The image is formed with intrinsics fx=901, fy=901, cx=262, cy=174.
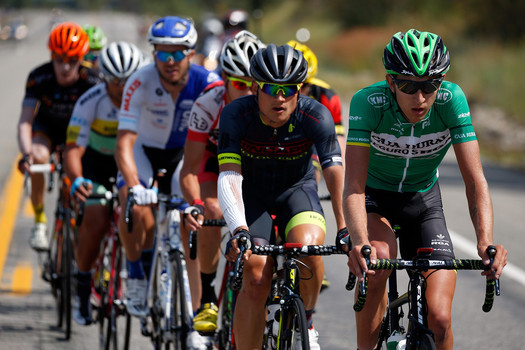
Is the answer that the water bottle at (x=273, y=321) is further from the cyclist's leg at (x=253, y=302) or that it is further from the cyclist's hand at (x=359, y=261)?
the cyclist's hand at (x=359, y=261)

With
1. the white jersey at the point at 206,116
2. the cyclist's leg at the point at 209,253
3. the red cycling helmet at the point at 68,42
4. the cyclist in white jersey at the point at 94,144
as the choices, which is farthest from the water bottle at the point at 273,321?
the red cycling helmet at the point at 68,42

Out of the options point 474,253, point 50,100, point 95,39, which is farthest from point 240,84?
point 95,39

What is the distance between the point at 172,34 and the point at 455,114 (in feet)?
7.94

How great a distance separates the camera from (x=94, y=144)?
7.18 meters

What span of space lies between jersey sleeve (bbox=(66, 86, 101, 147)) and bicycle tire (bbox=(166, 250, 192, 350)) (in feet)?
5.32

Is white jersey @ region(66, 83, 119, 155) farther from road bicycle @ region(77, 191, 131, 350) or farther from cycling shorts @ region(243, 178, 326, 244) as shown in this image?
cycling shorts @ region(243, 178, 326, 244)

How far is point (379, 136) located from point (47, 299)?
4318 mm

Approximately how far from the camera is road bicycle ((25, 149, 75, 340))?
697 centimetres

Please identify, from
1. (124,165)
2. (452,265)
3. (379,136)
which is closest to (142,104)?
(124,165)

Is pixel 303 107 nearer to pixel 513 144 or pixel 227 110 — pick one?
pixel 227 110

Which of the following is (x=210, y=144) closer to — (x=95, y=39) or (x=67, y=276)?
(x=67, y=276)

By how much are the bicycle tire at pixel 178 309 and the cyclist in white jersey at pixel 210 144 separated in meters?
0.10

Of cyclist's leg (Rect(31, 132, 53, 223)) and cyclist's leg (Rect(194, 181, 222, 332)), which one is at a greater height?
cyclist's leg (Rect(31, 132, 53, 223))

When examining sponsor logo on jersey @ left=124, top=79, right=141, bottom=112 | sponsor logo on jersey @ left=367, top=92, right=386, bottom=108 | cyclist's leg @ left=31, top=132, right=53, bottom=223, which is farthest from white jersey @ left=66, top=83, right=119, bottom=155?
sponsor logo on jersey @ left=367, top=92, right=386, bottom=108
